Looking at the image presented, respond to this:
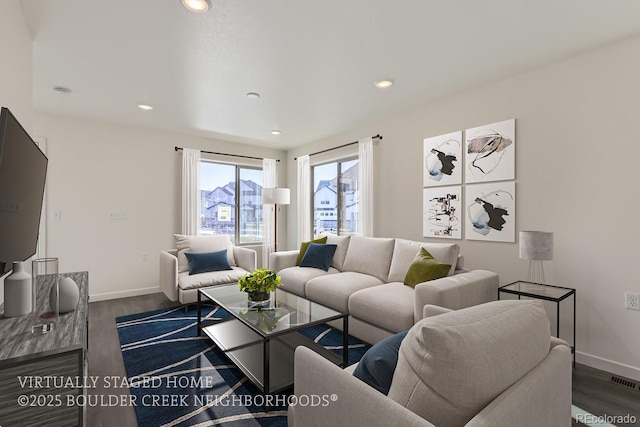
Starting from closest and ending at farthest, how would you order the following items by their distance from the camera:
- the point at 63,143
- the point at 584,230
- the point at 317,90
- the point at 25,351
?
the point at 25,351
the point at 584,230
the point at 317,90
the point at 63,143

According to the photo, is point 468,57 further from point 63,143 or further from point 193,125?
point 63,143

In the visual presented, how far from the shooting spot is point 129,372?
7.50 ft

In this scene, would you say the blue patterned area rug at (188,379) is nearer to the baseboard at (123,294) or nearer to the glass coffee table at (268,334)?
the glass coffee table at (268,334)

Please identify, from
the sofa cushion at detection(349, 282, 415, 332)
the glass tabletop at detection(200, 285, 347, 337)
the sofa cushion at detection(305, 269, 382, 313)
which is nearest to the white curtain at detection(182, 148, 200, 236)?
the glass tabletop at detection(200, 285, 347, 337)

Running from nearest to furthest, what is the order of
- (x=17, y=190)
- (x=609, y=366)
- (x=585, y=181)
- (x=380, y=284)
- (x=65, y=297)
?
1. (x=17, y=190)
2. (x=65, y=297)
3. (x=609, y=366)
4. (x=585, y=181)
5. (x=380, y=284)

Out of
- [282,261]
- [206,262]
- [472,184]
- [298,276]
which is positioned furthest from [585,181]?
[206,262]

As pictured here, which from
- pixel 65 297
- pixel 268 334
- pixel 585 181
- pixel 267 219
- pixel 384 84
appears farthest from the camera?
pixel 267 219

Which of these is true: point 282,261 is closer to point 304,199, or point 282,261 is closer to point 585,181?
point 304,199

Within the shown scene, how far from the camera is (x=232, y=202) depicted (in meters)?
5.47

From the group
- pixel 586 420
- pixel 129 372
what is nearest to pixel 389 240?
pixel 586 420

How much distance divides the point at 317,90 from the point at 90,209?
11.2 ft

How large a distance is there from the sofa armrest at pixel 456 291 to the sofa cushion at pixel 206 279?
2.39m

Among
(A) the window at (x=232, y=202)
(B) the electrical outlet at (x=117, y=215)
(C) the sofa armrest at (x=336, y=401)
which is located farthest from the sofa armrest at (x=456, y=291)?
(B) the electrical outlet at (x=117, y=215)

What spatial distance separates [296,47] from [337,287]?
7.12 ft
